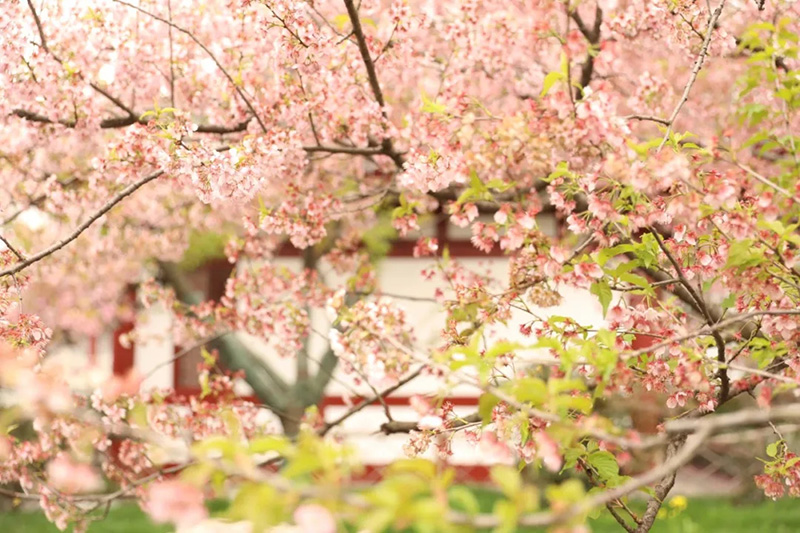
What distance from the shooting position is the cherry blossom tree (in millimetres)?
1499

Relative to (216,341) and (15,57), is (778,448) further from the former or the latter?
(216,341)

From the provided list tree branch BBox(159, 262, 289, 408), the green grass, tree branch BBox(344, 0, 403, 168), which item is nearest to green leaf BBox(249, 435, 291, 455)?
tree branch BBox(344, 0, 403, 168)

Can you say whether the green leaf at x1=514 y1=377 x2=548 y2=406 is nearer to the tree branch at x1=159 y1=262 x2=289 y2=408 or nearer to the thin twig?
the thin twig

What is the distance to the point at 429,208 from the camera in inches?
200

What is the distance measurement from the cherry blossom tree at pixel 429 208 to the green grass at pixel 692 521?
243cm

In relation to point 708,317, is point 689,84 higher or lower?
higher

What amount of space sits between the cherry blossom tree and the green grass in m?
2.43

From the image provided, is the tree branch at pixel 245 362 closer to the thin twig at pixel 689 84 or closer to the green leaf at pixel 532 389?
the thin twig at pixel 689 84

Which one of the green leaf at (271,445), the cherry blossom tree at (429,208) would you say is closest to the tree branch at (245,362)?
the cherry blossom tree at (429,208)

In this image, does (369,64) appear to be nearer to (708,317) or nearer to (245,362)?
(708,317)

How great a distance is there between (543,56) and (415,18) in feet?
7.07

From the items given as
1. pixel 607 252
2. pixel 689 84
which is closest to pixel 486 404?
pixel 607 252

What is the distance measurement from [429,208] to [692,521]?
4.02m

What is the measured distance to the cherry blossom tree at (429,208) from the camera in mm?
1499
